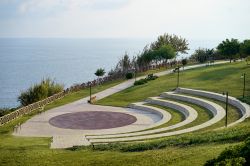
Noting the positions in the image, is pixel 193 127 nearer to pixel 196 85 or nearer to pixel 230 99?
pixel 230 99

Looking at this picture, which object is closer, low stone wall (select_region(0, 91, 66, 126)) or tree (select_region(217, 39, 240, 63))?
low stone wall (select_region(0, 91, 66, 126))

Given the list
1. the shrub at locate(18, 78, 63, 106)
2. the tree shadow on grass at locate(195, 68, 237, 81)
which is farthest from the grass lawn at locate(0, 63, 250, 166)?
the tree shadow on grass at locate(195, 68, 237, 81)

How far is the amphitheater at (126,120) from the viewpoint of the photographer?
27.4 m

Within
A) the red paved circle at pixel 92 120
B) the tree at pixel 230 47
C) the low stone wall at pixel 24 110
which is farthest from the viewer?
the tree at pixel 230 47

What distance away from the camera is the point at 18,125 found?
32.9 metres

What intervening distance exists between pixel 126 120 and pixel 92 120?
303 centimetres

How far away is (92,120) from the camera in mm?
35062

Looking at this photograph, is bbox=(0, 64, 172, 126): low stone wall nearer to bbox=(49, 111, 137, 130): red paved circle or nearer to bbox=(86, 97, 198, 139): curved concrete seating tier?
bbox=(49, 111, 137, 130): red paved circle

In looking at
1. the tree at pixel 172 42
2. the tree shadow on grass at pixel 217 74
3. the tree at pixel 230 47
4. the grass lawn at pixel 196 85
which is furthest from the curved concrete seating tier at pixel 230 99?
the tree at pixel 172 42

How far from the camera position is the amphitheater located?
27.4 m

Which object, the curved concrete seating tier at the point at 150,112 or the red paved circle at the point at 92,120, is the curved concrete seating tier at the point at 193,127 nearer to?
the curved concrete seating tier at the point at 150,112

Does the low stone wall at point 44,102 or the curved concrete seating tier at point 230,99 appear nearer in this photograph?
the curved concrete seating tier at point 230,99

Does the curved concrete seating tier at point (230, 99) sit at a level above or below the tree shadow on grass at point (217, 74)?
below

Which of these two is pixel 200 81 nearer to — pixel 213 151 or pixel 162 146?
pixel 162 146
